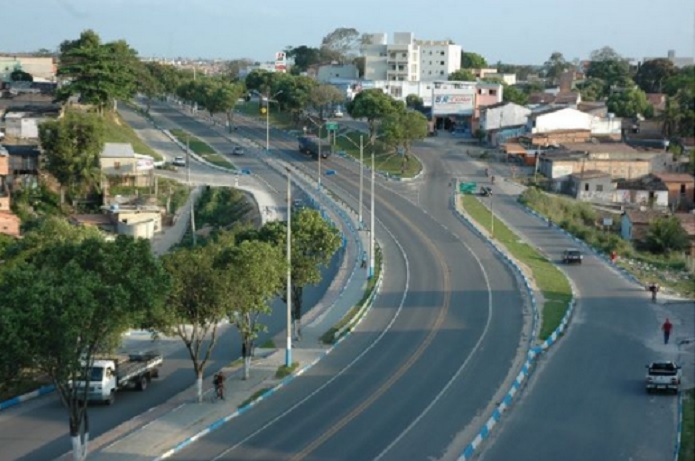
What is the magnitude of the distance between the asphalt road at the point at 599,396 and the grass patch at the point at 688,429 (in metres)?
0.30

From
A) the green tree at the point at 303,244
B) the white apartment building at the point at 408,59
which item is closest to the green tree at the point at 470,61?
the white apartment building at the point at 408,59

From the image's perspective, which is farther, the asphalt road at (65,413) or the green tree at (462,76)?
the green tree at (462,76)

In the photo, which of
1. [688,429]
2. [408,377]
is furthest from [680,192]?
[688,429]

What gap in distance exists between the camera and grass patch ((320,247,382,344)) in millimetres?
37028

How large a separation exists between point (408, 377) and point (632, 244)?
37136mm

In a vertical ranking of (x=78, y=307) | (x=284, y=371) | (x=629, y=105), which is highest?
(x=629, y=105)

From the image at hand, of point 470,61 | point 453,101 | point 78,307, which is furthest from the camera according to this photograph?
point 470,61

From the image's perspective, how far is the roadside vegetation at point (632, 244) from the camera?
178 ft

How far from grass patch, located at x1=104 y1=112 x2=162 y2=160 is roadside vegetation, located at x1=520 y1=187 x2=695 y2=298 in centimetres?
3582

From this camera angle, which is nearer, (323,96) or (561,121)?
(561,121)

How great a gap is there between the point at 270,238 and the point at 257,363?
5.35 m

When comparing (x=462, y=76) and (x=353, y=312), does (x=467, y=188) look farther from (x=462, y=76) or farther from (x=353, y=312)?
(x=462, y=76)

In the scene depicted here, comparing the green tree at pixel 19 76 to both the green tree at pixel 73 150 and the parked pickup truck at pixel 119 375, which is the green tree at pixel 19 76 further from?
the parked pickup truck at pixel 119 375

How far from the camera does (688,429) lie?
25.9m
